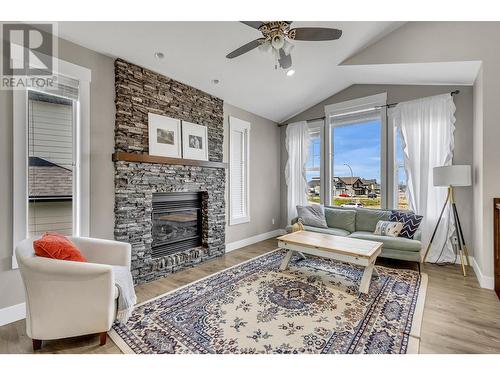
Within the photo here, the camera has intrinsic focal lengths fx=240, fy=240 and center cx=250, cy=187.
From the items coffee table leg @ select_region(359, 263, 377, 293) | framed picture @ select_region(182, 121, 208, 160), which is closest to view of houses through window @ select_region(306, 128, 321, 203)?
framed picture @ select_region(182, 121, 208, 160)

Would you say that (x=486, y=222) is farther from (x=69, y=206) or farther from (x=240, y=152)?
(x=69, y=206)

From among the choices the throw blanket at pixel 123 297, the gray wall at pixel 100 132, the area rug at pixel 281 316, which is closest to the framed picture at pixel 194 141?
the gray wall at pixel 100 132

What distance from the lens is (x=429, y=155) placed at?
3.93 meters

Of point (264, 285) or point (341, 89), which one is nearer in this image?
point (264, 285)

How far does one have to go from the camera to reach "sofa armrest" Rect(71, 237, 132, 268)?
2346 millimetres

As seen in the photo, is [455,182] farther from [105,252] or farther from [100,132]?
[100,132]

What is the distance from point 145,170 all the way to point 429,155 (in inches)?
173

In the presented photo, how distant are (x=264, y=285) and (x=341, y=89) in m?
4.12

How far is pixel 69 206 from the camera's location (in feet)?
8.72

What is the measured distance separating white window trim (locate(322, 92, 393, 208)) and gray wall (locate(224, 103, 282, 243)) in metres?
1.18

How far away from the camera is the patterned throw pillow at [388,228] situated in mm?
3754

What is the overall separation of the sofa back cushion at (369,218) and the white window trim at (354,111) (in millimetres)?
313

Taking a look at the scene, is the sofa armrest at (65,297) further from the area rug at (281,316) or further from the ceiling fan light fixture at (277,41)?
the ceiling fan light fixture at (277,41)
